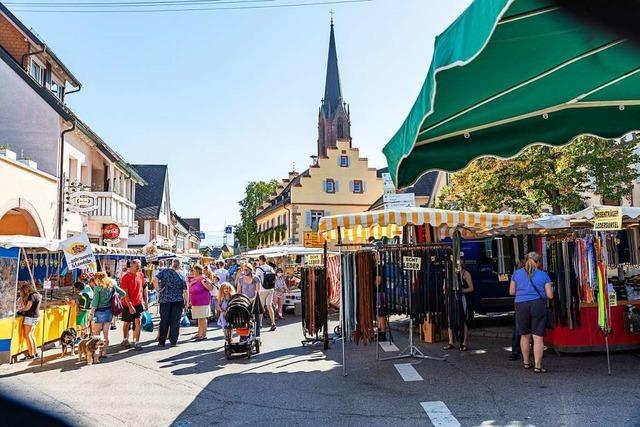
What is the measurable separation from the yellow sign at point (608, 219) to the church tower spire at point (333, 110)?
64.1m

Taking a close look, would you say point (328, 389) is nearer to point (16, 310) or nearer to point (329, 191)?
point (16, 310)

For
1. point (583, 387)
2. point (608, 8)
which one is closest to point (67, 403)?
point (583, 387)

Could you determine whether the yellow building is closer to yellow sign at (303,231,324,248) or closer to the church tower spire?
the church tower spire

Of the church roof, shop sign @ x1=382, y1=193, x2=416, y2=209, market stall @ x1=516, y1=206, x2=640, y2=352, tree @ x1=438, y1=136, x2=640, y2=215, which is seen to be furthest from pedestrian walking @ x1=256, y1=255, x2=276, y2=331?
the church roof

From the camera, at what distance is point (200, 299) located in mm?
12602

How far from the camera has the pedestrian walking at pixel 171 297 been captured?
A: 1134cm

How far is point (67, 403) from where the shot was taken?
23.1 ft

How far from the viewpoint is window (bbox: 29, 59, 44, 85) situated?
21.2 metres

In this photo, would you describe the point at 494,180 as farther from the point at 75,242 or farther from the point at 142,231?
the point at 142,231

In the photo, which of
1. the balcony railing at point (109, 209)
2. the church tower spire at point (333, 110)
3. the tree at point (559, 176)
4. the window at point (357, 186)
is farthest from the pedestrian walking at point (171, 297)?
the church tower spire at point (333, 110)

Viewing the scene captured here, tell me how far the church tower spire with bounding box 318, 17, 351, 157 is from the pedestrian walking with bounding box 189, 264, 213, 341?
59754 mm

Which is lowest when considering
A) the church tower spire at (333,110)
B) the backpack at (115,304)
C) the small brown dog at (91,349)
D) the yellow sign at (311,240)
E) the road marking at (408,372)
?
the road marking at (408,372)

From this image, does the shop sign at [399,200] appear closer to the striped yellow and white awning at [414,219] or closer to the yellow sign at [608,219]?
the striped yellow and white awning at [414,219]

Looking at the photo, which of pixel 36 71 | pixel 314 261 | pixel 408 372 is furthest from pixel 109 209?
pixel 408 372
